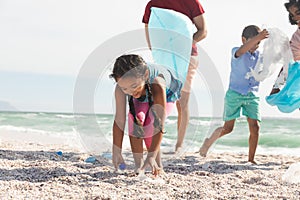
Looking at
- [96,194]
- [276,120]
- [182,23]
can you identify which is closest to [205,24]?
[182,23]

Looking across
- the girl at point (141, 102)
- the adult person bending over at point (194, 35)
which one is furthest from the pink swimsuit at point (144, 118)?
the adult person bending over at point (194, 35)

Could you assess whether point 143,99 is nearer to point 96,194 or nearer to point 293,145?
point 96,194

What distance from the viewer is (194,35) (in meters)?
3.69

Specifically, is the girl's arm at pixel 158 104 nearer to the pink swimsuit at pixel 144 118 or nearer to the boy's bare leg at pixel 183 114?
the pink swimsuit at pixel 144 118

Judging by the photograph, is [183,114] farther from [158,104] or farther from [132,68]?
[132,68]

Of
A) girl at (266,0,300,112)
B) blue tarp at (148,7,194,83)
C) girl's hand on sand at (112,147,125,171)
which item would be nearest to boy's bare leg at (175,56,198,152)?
blue tarp at (148,7,194,83)

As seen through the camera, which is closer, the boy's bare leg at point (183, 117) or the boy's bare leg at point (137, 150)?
the boy's bare leg at point (137, 150)

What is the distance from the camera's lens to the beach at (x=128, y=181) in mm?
2426

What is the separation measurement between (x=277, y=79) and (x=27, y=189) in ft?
7.55

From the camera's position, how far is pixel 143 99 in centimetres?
298

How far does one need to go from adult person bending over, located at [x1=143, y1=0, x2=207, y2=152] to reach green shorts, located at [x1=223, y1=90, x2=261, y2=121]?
0.49 m

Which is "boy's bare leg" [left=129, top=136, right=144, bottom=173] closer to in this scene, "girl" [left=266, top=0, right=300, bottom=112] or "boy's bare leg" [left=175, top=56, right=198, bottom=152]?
"boy's bare leg" [left=175, top=56, right=198, bottom=152]

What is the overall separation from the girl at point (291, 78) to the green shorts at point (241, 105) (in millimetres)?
285

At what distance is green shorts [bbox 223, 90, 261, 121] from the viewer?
405 cm
